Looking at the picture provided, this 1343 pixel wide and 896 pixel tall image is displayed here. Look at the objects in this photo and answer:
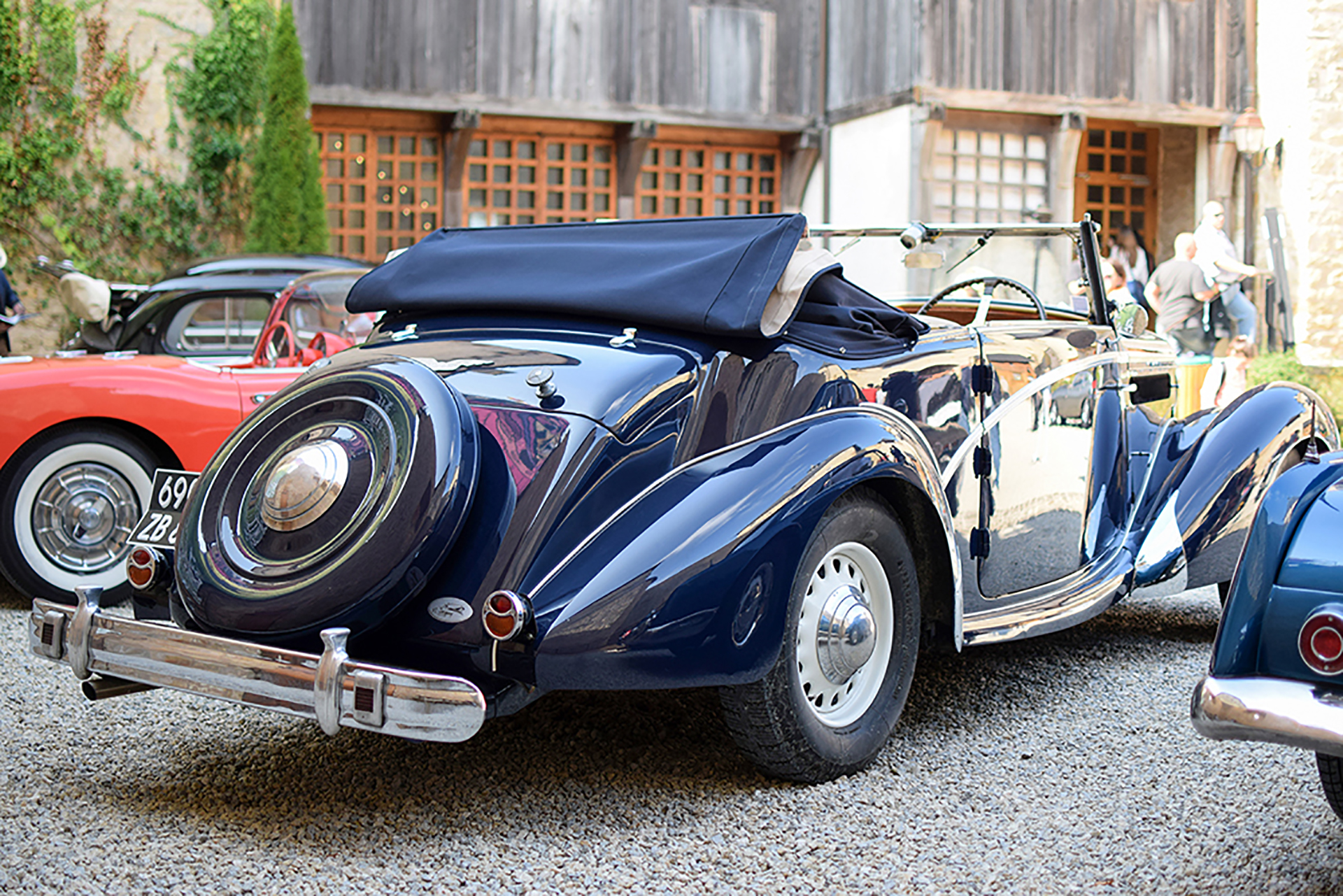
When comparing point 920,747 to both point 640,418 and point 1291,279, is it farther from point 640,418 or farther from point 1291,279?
point 1291,279

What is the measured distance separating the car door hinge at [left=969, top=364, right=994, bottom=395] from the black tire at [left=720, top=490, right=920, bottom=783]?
58 centimetres

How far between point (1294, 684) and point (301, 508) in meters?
2.06

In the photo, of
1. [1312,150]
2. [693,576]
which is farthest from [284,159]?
[1312,150]

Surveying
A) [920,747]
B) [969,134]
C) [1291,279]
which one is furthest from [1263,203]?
[920,747]

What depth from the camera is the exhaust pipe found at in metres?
3.19

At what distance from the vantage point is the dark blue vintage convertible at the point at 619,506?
9.37 ft

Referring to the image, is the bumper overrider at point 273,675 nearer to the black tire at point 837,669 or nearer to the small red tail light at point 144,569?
the small red tail light at point 144,569

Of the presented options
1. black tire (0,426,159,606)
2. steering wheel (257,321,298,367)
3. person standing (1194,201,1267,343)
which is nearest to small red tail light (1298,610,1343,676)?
black tire (0,426,159,606)

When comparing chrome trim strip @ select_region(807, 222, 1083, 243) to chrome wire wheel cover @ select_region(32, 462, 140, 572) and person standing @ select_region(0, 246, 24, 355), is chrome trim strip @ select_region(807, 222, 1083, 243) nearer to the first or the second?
chrome wire wheel cover @ select_region(32, 462, 140, 572)

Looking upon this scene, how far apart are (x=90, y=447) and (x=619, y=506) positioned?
3.26 metres

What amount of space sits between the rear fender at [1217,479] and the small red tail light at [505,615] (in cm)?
250

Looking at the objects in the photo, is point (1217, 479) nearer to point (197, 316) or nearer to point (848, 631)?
point (848, 631)

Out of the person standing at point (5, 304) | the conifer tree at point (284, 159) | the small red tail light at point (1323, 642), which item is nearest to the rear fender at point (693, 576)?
the small red tail light at point (1323, 642)

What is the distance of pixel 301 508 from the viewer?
3004 millimetres
